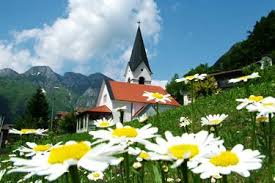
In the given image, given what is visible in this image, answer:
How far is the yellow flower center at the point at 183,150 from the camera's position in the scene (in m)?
1.55

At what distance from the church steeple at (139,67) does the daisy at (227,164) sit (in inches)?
2924

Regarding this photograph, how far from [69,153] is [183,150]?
0.38 meters

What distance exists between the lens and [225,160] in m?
1.72

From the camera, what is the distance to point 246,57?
74000 millimetres

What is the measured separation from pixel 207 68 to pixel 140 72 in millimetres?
20650

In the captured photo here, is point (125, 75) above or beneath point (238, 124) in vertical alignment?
above

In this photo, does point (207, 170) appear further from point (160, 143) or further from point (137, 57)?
point (137, 57)

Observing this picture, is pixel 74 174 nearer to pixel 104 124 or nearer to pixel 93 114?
pixel 104 124

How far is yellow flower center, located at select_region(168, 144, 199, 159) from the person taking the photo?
1.55 m

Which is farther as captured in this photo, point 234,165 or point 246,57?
point 246,57

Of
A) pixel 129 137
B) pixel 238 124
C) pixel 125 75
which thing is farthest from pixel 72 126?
pixel 129 137

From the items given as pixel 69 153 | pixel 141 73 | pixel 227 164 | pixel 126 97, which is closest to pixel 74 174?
pixel 69 153

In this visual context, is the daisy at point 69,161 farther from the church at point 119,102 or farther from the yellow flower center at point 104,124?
the church at point 119,102

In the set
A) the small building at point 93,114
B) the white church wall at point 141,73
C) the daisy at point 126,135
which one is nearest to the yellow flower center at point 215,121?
the daisy at point 126,135
